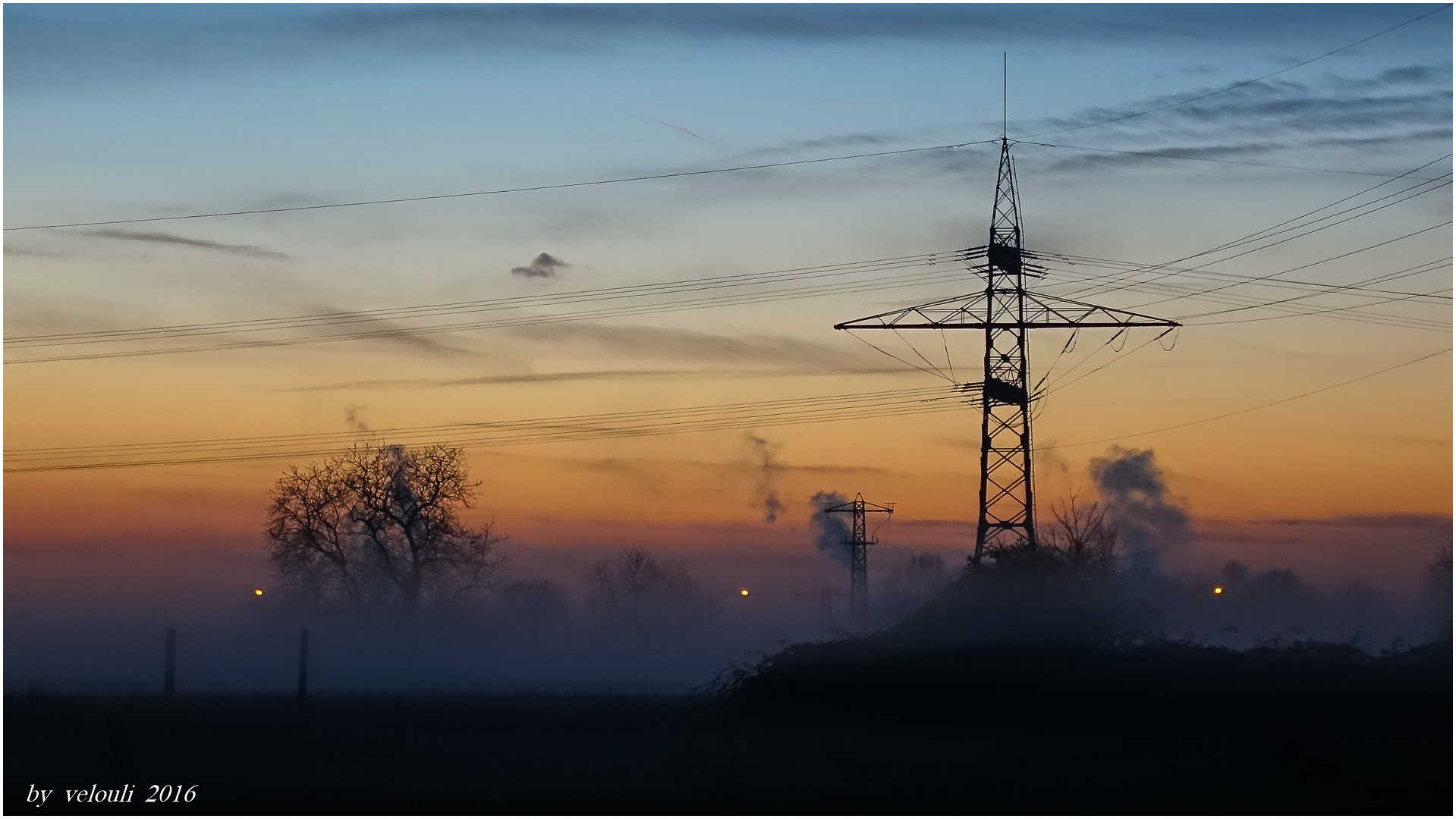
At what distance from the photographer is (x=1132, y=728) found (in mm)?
43000

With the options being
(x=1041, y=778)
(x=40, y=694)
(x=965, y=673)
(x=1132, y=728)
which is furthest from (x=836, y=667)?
(x=40, y=694)

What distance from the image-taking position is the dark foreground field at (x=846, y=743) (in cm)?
3200

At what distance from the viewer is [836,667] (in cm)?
4694

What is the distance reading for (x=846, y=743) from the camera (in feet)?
137

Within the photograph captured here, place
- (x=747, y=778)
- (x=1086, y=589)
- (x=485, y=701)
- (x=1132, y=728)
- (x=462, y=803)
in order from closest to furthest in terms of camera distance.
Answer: (x=462, y=803) < (x=747, y=778) < (x=1132, y=728) < (x=1086, y=589) < (x=485, y=701)

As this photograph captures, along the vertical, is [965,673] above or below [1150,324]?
below

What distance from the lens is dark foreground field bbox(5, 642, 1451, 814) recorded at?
32.0 metres

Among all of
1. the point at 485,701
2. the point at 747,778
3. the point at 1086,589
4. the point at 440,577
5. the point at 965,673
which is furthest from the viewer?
the point at 440,577

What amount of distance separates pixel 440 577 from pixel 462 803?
4530 cm

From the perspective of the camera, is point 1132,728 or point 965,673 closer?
point 1132,728

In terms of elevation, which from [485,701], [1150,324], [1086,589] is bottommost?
[485,701]

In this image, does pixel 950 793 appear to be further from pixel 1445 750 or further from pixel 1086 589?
pixel 1086 589

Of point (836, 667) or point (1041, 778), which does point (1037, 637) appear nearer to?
point (836, 667)

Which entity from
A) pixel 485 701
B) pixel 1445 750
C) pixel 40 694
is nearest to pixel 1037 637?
pixel 1445 750
